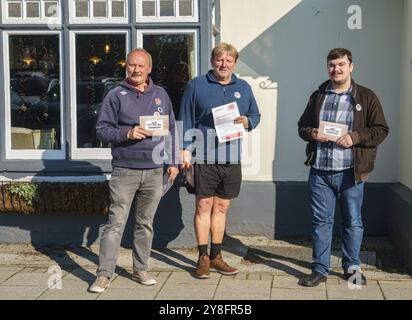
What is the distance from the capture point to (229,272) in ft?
18.5

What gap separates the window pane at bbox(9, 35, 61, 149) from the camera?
6.66m

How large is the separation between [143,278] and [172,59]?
235 cm

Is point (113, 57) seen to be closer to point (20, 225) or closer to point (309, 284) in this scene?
point (20, 225)

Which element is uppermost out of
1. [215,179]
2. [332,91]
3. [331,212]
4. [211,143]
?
[332,91]

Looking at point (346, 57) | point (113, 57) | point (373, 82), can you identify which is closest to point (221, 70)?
point (346, 57)

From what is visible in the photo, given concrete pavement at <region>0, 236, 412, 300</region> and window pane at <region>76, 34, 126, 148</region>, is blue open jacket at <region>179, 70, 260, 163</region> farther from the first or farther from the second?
window pane at <region>76, 34, 126, 148</region>

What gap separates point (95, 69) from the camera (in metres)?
6.65

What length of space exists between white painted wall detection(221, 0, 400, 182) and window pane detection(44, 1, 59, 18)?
5.68 feet

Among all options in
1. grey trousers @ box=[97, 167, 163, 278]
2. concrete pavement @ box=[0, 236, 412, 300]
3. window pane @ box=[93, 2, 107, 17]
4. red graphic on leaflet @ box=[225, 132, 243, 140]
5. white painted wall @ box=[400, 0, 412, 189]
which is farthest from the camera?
window pane @ box=[93, 2, 107, 17]

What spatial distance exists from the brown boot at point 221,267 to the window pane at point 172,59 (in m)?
1.76

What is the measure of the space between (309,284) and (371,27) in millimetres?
2883

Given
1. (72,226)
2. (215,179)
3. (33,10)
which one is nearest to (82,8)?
(33,10)

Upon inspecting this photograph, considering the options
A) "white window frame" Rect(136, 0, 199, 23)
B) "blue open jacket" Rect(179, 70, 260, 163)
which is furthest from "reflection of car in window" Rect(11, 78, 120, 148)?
"blue open jacket" Rect(179, 70, 260, 163)

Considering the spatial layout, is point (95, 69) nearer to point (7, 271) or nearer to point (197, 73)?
point (197, 73)
